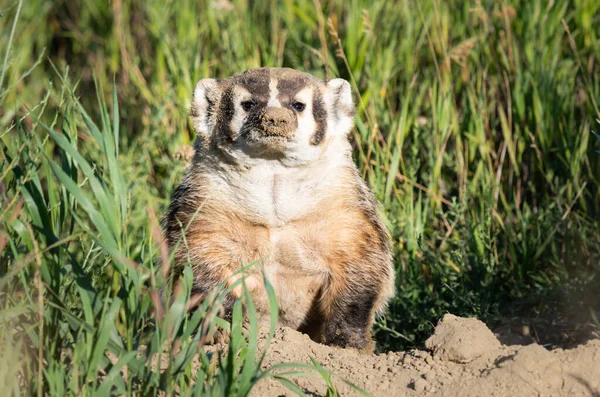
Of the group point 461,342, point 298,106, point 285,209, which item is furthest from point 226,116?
point 461,342

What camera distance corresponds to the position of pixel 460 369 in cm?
287

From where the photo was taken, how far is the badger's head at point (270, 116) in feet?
11.1

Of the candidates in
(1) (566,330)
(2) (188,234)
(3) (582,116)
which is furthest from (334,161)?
(3) (582,116)

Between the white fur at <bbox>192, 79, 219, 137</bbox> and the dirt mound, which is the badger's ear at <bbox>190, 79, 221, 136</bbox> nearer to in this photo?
the white fur at <bbox>192, 79, 219, 137</bbox>

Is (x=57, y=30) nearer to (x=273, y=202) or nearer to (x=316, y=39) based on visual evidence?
(x=316, y=39)

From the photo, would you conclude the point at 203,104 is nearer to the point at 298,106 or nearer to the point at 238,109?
the point at 238,109

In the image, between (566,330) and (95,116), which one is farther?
(95,116)

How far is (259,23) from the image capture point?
228 inches

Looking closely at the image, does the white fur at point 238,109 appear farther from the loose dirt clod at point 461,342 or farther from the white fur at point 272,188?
the loose dirt clod at point 461,342

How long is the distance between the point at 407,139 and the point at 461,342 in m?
2.25

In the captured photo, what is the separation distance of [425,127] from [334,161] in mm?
1367

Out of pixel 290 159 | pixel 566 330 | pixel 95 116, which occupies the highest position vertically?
pixel 290 159

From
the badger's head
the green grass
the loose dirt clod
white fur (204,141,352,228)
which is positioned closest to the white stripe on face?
the badger's head

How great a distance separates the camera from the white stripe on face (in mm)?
3469
